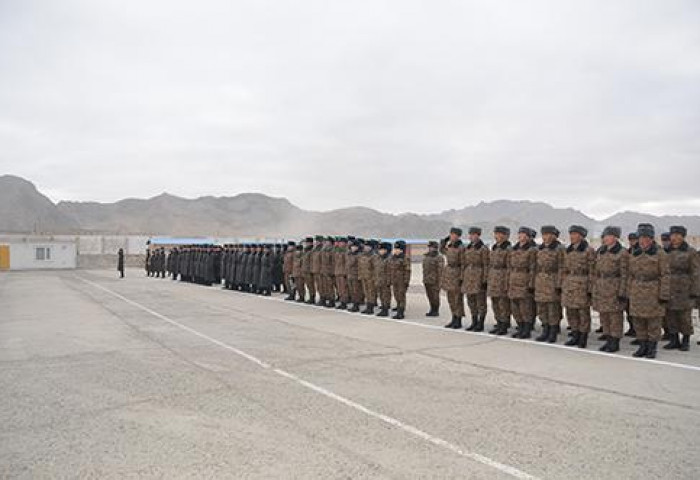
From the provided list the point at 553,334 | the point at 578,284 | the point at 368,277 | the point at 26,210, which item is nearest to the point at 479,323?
the point at 553,334

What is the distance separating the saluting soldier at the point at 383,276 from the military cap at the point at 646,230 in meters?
5.47

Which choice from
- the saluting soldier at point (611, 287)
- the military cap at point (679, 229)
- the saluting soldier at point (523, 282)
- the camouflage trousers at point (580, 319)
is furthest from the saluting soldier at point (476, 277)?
the military cap at point (679, 229)

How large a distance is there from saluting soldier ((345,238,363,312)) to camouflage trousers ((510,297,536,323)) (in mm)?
4558

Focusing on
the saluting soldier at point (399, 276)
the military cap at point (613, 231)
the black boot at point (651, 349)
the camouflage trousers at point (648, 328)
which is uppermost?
the military cap at point (613, 231)

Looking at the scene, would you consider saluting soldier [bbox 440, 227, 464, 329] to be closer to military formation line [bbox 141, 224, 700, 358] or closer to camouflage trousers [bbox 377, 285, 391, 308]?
military formation line [bbox 141, 224, 700, 358]

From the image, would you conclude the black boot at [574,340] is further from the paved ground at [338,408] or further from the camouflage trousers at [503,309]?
the camouflage trousers at [503,309]

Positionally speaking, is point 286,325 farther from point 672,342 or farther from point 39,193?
point 39,193

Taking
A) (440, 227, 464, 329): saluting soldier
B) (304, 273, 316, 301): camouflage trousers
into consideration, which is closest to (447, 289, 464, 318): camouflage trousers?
(440, 227, 464, 329): saluting soldier

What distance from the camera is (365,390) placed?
6180 millimetres

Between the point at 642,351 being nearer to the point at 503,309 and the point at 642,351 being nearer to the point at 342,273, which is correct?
the point at 503,309

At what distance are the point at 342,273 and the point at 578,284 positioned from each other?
21.2ft

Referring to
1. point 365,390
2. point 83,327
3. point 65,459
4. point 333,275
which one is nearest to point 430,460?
point 365,390

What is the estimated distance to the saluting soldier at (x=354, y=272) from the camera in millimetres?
13945

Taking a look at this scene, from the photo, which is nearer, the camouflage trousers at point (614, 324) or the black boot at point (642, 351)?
the black boot at point (642, 351)
